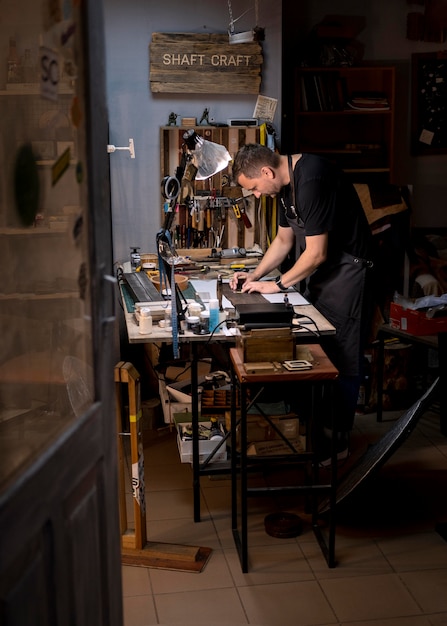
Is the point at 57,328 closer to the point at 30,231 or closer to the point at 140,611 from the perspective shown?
the point at 30,231

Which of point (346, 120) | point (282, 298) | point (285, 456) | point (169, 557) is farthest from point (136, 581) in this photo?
point (346, 120)

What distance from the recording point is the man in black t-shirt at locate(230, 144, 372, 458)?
4508 millimetres

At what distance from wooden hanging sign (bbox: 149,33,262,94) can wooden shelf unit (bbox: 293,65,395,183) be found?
1.21 meters

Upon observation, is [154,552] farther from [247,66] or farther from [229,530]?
[247,66]

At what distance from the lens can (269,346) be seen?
3691 mm

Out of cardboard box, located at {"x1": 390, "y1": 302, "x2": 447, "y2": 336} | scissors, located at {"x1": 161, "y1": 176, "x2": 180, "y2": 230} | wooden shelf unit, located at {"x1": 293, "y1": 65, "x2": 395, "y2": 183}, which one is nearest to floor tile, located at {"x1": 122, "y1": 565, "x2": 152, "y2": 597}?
scissors, located at {"x1": 161, "y1": 176, "x2": 180, "y2": 230}

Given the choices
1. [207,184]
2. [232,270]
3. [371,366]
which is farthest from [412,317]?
[207,184]

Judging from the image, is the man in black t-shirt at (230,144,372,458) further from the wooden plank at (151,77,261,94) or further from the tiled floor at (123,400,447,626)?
the wooden plank at (151,77,261,94)

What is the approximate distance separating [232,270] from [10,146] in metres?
3.46

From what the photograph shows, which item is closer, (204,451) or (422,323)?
(204,451)

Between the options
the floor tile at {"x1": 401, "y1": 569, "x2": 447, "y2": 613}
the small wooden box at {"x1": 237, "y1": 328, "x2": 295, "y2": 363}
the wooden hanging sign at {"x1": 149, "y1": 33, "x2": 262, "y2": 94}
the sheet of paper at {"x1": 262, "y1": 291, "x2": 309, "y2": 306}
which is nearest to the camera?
the floor tile at {"x1": 401, "y1": 569, "x2": 447, "y2": 613}

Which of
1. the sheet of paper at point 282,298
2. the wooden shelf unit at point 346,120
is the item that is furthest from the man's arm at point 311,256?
the wooden shelf unit at point 346,120

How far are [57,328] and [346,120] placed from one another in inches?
227

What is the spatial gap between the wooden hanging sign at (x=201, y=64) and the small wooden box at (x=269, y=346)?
279 centimetres
